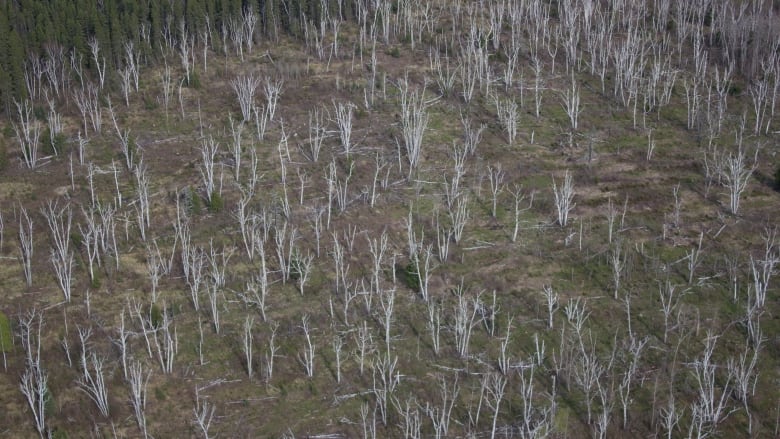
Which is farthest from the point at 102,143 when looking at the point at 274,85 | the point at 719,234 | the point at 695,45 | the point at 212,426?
the point at 695,45

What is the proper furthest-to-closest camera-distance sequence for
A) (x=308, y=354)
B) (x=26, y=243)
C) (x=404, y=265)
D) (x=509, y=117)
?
(x=509, y=117) → (x=26, y=243) → (x=404, y=265) → (x=308, y=354)

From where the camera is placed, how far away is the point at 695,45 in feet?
257

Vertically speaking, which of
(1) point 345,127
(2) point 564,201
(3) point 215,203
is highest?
(1) point 345,127

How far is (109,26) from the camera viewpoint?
7975cm

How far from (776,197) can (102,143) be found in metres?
45.7

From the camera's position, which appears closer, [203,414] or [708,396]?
[203,414]

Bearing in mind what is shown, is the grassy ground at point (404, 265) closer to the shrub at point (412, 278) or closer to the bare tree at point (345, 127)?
the shrub at point (412, 278)

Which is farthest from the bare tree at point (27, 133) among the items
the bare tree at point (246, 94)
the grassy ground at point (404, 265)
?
the bare tree at point (246, 94)

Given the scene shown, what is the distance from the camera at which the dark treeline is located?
7531 centimetres

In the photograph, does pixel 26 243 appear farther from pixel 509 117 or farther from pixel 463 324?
pixel 509 117

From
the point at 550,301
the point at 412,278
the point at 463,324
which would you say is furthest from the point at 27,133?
the point at 550,301

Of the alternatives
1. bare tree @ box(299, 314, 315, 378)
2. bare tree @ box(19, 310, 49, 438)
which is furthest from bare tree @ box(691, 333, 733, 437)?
bare tree @ box(19, 310, 49, 438)

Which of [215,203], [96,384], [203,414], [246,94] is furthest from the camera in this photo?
[246,94]

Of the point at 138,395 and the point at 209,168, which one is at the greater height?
the point at 209,168
